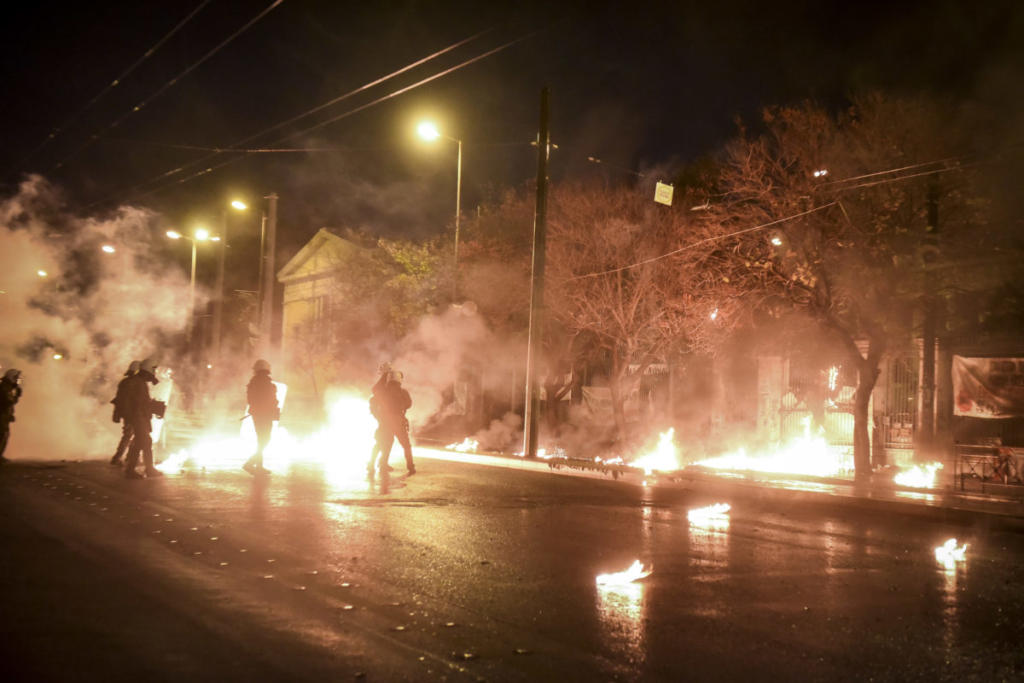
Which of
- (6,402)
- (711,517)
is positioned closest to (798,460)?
(711,517)

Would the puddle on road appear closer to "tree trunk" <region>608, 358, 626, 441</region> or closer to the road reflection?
the road reflection

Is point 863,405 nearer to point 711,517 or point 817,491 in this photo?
point 817,491

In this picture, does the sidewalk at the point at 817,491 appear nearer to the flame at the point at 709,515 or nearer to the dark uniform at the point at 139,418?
the flame at the point at 709,515

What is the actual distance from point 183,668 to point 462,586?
7.54ft

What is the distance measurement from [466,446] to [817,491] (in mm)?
9906

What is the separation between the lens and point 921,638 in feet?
16.5

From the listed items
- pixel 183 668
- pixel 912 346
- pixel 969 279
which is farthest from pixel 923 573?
pixel 912 346

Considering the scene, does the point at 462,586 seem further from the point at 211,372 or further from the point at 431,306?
the point at 211,372

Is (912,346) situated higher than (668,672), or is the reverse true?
(912,346)

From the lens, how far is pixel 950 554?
7.98 m

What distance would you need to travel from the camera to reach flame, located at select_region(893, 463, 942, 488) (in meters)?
15.1

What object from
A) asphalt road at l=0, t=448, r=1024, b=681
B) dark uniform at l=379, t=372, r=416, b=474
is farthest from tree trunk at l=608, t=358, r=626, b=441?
asphalt road at l=0, t=448, r=1024, b=681

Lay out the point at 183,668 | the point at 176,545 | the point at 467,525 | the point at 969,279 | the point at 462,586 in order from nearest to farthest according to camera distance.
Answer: the point at 183,668 < the point at 462,586 < the point at 176,545 < the point at 467,525 < the point at 969,279

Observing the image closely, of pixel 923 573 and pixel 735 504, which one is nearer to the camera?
pixel 923 573
